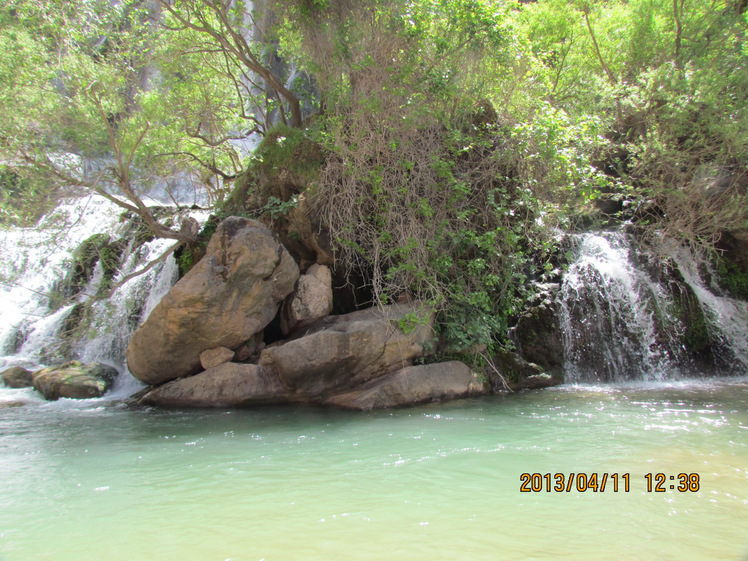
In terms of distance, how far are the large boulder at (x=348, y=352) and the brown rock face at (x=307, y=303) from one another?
1.49ft

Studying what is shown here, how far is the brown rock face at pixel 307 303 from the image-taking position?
26.8 feet

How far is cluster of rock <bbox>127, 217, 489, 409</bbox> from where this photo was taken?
718cm

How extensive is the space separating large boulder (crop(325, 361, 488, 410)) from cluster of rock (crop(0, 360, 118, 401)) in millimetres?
4052

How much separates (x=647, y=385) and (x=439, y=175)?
477cm

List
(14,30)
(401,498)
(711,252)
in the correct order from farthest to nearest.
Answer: (711,252) → (14,30) → (401,498)

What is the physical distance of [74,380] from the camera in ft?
26.7

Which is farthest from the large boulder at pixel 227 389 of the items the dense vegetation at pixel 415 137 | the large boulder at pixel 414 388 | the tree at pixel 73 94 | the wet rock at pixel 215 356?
the tree at pixel 73 94

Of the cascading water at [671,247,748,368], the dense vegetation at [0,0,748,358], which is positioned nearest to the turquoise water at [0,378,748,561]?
the cascading water at [671,247,748,368]

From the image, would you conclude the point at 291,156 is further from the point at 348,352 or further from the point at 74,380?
the point at 74,380

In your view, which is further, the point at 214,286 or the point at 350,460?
the point at 214,286

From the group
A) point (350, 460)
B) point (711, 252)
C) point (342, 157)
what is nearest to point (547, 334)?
point (711, 252)

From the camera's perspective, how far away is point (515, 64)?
9117mm

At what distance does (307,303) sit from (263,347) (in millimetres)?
1006

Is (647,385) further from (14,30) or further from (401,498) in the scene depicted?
(14,30)
